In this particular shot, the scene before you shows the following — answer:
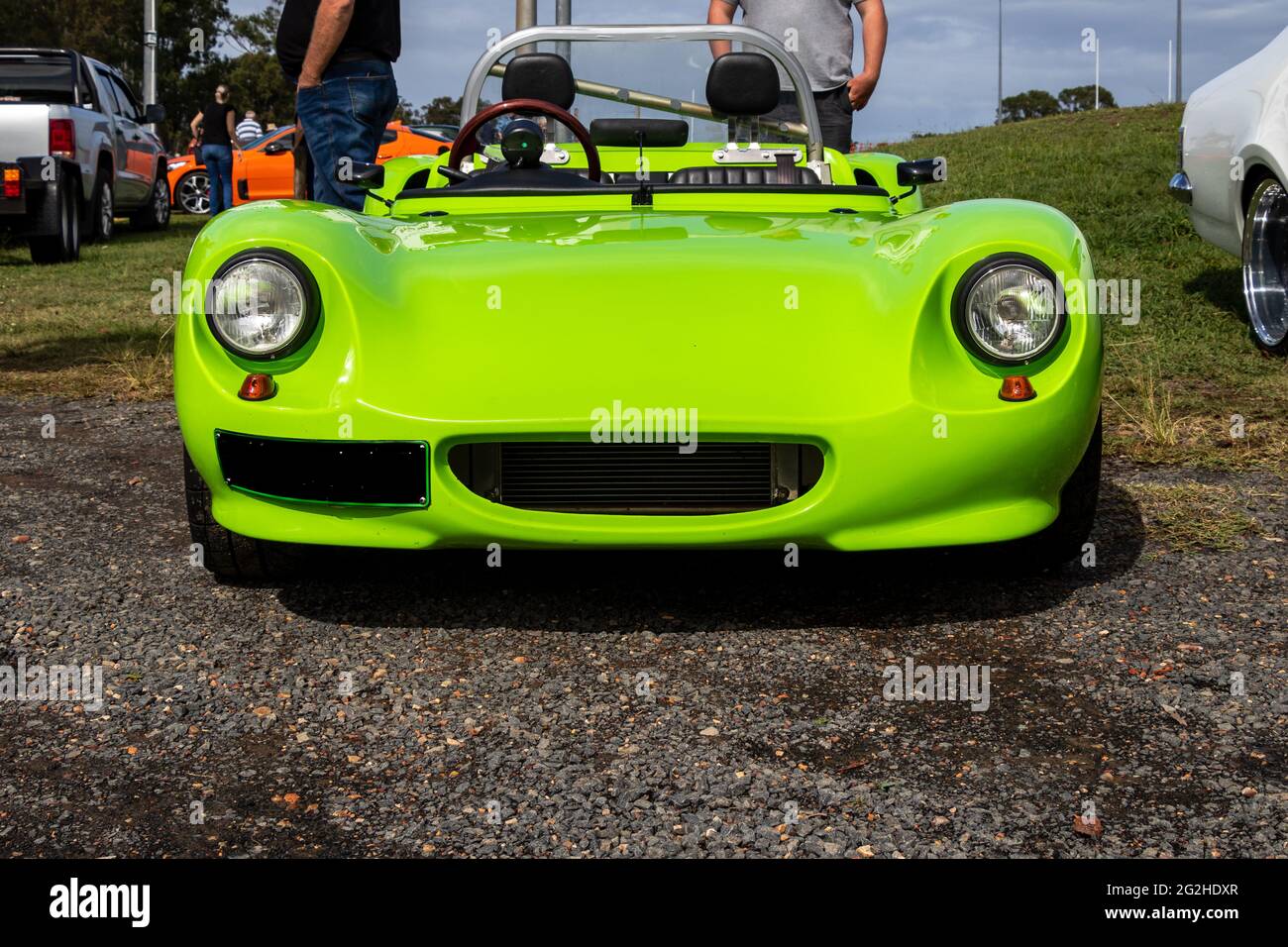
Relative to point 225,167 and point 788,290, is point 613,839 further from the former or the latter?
point 225,167

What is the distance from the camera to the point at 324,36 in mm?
5367

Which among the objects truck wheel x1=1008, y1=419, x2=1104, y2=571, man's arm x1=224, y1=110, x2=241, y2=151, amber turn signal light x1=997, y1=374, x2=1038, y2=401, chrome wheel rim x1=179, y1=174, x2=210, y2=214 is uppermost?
man's arm x1=224, y1=110, x2=241, y2=151

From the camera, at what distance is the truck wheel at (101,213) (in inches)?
528

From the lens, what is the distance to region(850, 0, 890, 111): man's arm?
20.5 ft

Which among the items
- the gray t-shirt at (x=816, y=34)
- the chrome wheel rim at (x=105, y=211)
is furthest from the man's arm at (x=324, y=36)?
the chrome wheel rim at (x=105, y=211)

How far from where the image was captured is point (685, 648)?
2920 mm

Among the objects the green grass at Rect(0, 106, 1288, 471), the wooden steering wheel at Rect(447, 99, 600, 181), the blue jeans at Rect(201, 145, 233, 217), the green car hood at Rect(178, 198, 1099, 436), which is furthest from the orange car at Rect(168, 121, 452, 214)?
the green car hood at Rect(178, 198, 1099, 436)

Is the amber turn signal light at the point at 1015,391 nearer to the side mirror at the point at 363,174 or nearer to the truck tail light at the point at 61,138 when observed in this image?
the side mirror at the point at 363,174

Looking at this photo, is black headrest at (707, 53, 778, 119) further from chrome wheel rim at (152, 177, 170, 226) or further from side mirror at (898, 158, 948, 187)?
chrome wheel rim at (152, 177, 170, 226)

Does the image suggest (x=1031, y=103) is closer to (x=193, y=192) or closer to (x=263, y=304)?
(x=193, y=192)

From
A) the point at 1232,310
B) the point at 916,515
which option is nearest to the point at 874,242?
the point at 916,515

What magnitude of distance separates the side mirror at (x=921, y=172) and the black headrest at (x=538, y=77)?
108 centimetres

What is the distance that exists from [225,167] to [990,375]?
13665 mm

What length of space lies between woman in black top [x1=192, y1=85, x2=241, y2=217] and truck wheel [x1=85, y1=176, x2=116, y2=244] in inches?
48.0
